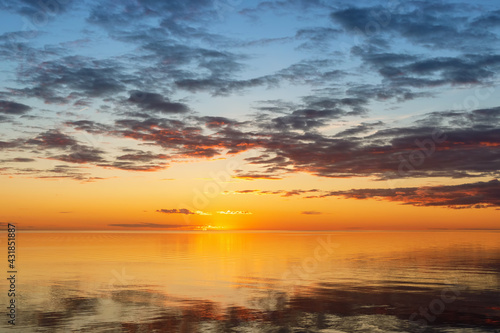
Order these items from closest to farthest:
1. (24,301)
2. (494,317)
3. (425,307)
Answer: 1. (494,317)
2. (425,307)
3. (24,301)

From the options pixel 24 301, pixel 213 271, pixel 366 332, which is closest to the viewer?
pixel 366 332

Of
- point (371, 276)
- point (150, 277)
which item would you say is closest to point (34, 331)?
point (150, 277)

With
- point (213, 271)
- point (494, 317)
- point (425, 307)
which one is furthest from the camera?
point (213, 271)

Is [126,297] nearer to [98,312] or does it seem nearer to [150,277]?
[98,312]

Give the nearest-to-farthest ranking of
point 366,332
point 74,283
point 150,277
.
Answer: point 366,332, point 74,283, point 150,277

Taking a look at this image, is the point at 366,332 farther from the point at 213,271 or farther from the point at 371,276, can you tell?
the point at 213,271

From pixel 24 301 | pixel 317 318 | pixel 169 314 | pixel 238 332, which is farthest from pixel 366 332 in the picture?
pixel 24 301

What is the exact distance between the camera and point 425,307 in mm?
38844

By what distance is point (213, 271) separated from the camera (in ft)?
218

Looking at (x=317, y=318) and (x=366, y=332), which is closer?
(x=366, y=332)

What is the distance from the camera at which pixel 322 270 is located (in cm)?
6825

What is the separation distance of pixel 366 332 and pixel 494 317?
1118 centimetres

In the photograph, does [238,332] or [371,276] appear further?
[371,276]

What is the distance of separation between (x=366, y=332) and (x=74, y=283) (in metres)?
35.8
